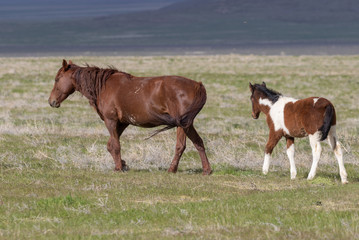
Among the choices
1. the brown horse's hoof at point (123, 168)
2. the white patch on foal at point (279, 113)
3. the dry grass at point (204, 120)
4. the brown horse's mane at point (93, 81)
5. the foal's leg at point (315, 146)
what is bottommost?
the dry grass at point (204, 120)

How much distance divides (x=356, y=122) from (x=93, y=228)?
56.5 feet

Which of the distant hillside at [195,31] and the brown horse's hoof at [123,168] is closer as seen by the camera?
the brown horse's hoof at [123,168]

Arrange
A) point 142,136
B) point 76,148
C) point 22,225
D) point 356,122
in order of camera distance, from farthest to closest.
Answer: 1. point 356,122
2. point 142,136
3. point 76,148
4. point 22,225

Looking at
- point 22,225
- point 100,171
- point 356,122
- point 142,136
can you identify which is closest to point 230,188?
point 100,171

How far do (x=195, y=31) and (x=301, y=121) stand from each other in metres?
153

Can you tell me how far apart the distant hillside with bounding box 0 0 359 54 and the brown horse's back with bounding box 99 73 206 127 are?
104709 millimetres

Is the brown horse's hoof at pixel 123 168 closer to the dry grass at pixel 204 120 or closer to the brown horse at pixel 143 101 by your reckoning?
the brown horse at pixel 143 101

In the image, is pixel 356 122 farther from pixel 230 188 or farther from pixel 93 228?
pixel 93 228

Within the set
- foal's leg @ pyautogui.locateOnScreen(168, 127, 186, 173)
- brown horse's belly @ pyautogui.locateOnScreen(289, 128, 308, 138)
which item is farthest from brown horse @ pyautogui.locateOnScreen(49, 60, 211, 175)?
brown horse's belly @ pyautogui.locateOnScreen(289, 128, 308, 138)

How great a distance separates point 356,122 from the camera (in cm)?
2416

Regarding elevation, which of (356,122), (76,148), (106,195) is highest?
(106,195)

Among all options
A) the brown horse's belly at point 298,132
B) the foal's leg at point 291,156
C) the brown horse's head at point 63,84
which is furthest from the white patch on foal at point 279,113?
the brown horse's head at point 63,84

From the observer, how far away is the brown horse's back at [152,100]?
40.3ft

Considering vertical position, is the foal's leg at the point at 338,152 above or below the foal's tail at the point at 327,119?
below
